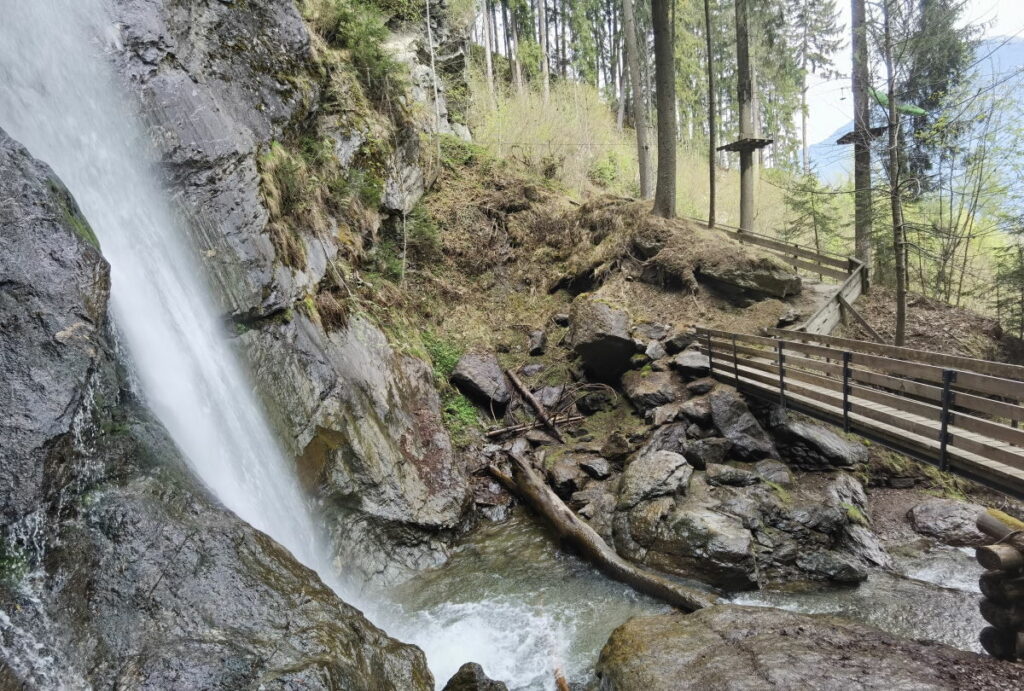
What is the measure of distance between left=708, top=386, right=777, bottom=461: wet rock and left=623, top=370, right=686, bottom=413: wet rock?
79 cm

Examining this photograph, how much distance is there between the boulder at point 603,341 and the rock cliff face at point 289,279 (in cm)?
340

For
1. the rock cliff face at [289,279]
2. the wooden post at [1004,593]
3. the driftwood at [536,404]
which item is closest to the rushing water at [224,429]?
the rock cliff face at [289,279]

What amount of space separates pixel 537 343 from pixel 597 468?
4.10 meters

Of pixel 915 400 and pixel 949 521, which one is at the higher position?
pixel 915 400

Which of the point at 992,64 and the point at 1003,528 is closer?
the point at 1003,528

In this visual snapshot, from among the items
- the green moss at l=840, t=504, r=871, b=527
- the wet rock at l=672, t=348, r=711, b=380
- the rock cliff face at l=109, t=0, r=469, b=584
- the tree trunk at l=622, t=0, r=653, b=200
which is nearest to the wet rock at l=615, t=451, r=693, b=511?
the green moss at l=840, t=504, r=871, b=527

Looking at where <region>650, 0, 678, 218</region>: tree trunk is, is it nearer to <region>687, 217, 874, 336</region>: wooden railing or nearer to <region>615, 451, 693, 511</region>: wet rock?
<region>687, 217, 874, 336</region>: wooden railing

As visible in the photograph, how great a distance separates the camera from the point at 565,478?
26.2ft

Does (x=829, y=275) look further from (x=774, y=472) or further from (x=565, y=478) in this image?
(x=565, y=478)

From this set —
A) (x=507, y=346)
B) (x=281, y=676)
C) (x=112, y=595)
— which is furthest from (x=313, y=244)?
(x=281, y=676)

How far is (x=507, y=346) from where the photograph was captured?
1166 centimetres

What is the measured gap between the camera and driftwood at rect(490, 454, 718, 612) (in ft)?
18.0

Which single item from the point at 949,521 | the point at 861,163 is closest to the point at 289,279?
the point at 949,521

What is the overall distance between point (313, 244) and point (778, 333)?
27.8ft
